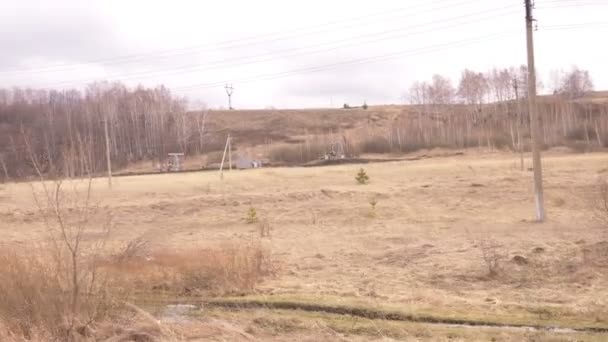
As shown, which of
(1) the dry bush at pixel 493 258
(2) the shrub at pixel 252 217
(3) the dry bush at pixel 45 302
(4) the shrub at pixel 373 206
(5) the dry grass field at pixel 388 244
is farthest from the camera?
(4) the shrub at pixel 373 206

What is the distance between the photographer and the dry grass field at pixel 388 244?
10727 millimetres

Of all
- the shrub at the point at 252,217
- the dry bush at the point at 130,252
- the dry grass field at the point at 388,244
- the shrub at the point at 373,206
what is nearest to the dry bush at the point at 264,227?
the dry grass field at the point at 388,244

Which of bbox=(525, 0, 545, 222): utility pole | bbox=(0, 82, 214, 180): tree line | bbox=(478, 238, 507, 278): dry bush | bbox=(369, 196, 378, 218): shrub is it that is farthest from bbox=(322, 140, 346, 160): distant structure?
bbox=(478, 238, 507, 278): dry bush

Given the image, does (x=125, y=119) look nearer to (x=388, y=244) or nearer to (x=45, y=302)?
(x=388, y=244)

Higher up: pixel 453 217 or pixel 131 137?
pixel 131 137

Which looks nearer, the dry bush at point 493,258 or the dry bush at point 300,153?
the dry bush at point 493,258

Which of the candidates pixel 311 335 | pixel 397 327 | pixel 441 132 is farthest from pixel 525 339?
pixel 441 132

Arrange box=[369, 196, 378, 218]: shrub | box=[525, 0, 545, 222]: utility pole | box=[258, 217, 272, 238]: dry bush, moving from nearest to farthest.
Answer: box=[525, 0, 545, 222]: utility pole < box=[258, 217, 272, 238]: dry bush < box=[369, 196, 378, 218]: shrub

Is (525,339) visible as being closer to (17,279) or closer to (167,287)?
(17,279)

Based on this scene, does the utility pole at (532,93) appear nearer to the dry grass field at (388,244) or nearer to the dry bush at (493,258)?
the dry grass field at (388,244)

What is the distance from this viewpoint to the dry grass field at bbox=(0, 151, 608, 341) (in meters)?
10.7

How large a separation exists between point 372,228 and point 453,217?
4.11 meters

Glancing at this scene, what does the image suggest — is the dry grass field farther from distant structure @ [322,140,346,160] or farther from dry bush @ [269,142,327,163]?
dry bush @ [269,142,327,163]

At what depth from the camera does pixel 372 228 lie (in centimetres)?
2625
